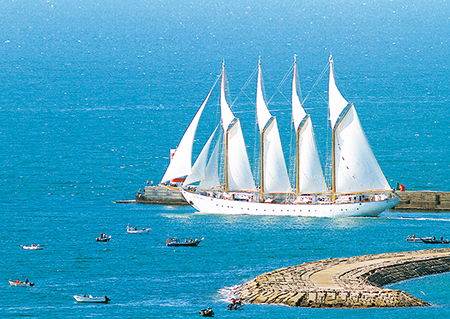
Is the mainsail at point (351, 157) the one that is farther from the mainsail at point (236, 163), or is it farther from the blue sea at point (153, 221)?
the mainsail at point (236, 163)

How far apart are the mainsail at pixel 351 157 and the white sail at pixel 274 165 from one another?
5375 mm

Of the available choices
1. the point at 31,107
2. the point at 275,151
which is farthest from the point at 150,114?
the point at 275,151

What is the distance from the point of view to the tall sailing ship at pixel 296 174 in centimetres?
10919

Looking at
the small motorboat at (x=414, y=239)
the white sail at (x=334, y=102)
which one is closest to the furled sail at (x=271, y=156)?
the white sail at (x=334, y=102)

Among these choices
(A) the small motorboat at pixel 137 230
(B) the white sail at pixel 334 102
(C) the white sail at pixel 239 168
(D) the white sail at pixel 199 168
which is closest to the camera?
(A) the small motorboat at pixel 137 230

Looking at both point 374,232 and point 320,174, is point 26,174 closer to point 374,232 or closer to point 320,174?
point 320,174

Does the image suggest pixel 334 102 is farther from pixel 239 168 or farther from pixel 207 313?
pixel 207 313

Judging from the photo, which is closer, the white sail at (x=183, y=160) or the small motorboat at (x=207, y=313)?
the small motorboat at (x=207, y=313)

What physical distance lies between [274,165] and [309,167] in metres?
3.76

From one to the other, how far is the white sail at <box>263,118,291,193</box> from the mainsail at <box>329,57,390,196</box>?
537cm

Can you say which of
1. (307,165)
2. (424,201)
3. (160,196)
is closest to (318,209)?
(307,165)

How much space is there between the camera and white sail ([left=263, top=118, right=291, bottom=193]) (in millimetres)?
111375

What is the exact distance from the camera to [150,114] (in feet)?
603

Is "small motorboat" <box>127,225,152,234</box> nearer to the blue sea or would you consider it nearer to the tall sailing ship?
the blue sea
